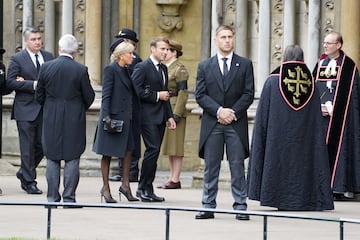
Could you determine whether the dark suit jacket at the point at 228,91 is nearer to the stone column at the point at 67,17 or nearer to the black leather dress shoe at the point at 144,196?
the black leather dress shoe at the point at 144,196

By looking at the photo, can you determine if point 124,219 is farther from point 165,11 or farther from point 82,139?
point 165,11

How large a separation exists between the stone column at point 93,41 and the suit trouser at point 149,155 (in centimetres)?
455

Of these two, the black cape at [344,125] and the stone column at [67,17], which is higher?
the stone column at [67,17]

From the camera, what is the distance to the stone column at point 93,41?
22422mm

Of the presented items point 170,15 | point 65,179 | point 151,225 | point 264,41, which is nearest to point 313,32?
point 264,41

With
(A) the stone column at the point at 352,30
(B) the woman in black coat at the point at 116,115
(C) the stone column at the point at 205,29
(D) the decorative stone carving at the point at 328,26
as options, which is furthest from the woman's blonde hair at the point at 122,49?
(C) the stone column at the point at 205,29

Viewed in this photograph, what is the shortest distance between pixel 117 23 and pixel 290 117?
6.70 metres

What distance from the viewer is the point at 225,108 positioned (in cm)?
1545

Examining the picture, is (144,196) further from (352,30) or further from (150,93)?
(352,30)

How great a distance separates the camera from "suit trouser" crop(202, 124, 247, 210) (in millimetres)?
15500

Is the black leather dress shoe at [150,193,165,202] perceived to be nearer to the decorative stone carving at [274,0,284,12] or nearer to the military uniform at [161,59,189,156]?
the military uniform at [161,59,189,156]

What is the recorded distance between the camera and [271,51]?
20.9m

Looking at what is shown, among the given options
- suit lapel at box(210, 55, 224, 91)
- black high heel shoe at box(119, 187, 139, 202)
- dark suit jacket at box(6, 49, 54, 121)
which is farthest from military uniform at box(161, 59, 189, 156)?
suit lapel at box(210, 55, 224, 91)

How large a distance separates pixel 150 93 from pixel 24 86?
1.52 metres
